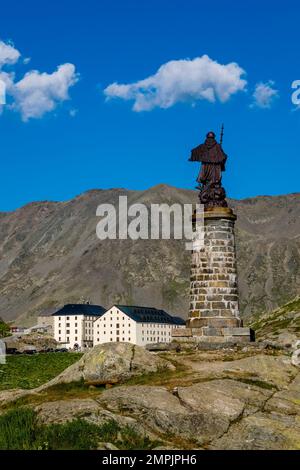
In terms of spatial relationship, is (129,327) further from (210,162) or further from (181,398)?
(181,398)

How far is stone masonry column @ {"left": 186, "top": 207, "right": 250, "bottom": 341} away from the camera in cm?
3656

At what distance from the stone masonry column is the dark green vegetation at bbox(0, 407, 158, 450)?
1658 centimetres

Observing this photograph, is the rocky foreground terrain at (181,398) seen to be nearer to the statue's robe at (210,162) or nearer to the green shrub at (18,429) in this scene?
the green shrub at (18,429)

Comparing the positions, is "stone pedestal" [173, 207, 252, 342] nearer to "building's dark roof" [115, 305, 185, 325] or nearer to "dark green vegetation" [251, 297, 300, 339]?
"dark green vegetation" [251, 297, 300, 339]

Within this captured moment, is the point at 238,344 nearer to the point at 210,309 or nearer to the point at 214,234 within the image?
the point at 210,309

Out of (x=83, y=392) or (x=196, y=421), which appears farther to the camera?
(x=83, y=392)

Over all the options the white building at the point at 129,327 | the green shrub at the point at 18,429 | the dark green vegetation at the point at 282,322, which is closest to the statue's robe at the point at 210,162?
the green shrub at the point at 18,429

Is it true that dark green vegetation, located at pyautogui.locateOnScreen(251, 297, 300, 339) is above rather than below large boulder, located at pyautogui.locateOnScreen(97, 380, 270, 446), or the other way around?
above

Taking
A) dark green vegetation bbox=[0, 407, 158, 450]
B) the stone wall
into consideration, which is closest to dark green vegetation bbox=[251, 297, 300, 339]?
the stone wall

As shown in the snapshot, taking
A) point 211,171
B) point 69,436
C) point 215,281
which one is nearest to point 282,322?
point 211,171

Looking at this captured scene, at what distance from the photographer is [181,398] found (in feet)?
74.8

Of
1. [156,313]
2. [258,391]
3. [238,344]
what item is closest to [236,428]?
[258,391]

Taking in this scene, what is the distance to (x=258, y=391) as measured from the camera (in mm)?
24734
